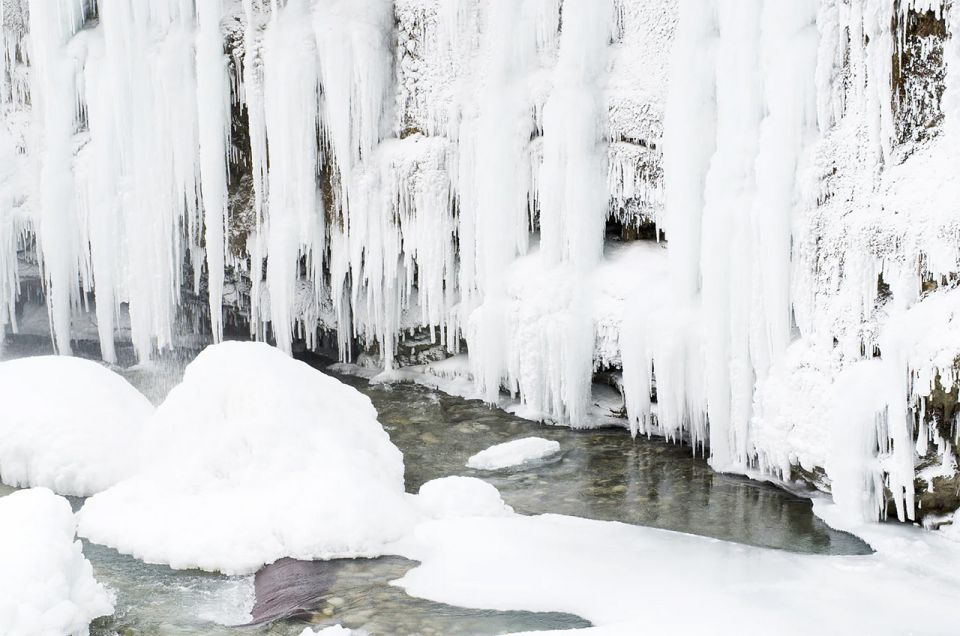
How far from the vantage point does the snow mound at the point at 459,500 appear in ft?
22.0

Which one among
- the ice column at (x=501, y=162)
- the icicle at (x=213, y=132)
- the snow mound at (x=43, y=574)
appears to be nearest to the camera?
the snow mound at (x=43, y=574)

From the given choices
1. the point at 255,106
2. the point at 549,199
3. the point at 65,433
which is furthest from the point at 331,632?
the point at 255,106

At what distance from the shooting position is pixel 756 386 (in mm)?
7559

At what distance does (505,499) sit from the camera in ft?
24.5

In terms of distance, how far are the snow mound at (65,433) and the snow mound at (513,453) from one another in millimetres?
2974

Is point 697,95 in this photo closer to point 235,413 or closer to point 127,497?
point 235,413

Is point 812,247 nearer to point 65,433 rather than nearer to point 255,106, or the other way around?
point 65,433

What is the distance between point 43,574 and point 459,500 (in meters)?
2.95

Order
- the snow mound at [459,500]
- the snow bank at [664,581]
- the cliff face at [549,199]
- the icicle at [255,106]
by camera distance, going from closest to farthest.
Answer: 1. the snow bank at [664,581]
2. the cliff face at [549,199]
3. the snow mound at [459,500]
4. the icicle at [255,106]

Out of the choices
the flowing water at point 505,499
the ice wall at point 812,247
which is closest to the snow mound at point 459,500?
the flowing water at point 505,499

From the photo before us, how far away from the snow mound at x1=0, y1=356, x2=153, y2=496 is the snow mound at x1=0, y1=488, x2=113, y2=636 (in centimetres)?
207

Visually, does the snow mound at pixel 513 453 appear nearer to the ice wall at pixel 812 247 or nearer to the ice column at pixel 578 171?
the ice column at pixel 578 171

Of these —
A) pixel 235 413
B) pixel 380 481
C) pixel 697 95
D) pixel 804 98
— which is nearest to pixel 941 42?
pixel 804 98

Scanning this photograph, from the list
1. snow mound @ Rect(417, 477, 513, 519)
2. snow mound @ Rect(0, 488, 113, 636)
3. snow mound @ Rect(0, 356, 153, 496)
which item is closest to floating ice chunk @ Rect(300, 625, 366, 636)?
snow mound @ Rect(0, 488, 113, 636)
